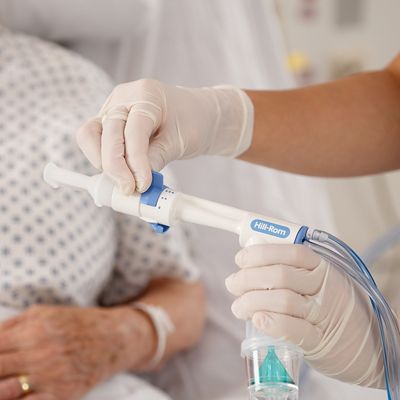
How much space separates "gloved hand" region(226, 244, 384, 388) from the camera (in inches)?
29.8

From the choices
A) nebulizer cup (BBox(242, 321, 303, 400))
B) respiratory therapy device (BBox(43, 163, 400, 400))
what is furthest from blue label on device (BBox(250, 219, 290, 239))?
nebulizer cup (BBox(242, 321, 303, 400))

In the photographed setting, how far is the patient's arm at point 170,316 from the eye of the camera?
51.9 inches

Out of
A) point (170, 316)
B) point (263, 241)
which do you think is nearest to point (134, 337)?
point (170, 316)

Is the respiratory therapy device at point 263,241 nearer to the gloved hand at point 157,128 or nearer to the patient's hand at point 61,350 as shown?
the gloved hand at point 157,128

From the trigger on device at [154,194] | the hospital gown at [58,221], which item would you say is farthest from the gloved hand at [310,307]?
the hospital gown at [58,221]

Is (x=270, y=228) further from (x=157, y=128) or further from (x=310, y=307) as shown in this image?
(x=157, y=128)

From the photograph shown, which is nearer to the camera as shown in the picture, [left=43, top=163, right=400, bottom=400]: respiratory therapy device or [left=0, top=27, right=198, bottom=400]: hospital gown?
[left=43, top=163, right=400, bottom=400]: respiratory therapy device

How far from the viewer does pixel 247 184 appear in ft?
5.61

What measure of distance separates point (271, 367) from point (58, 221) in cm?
68

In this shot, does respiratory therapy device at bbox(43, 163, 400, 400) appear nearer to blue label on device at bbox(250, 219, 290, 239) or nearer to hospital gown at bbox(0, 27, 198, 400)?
blue label on device at bbox(250, 219, 290, 239)

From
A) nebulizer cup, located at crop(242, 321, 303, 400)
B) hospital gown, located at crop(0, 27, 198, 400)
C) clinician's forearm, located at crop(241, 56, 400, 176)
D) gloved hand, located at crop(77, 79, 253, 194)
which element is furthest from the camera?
hospital gown, located at crop(0, 27, 198, 400)

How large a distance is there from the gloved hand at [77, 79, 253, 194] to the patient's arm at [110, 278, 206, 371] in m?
0.43

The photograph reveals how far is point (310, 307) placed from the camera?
2.56 ft

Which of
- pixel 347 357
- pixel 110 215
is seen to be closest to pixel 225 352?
pixel 110 215
